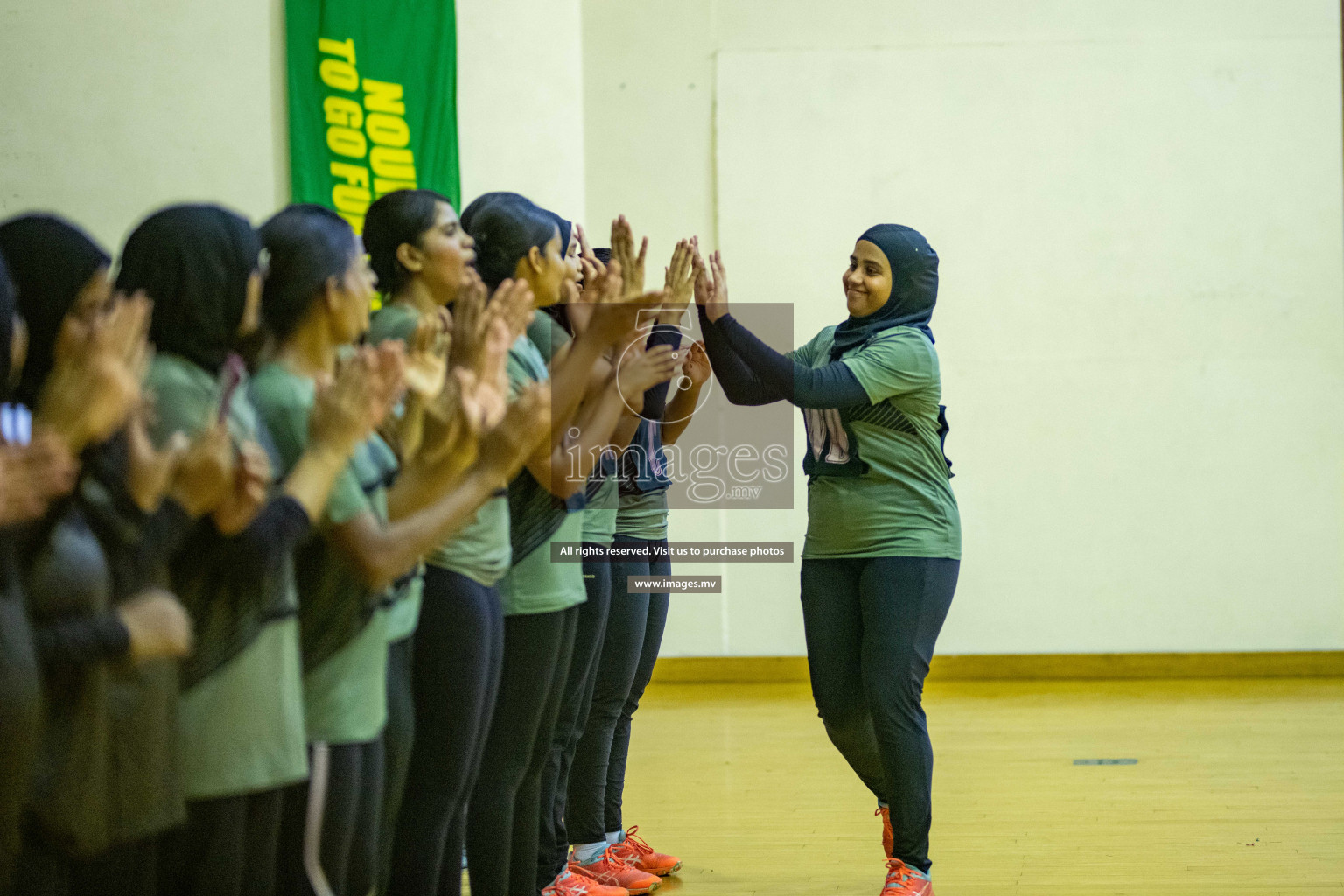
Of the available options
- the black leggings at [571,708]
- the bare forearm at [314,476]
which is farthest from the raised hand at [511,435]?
the black leggings at [571,708]

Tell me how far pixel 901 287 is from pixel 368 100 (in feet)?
8.46

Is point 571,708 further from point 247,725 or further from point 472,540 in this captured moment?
point 247,725

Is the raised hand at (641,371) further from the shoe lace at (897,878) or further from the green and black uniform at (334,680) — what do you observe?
the shoe lace at (897,878)

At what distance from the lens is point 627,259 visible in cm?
271

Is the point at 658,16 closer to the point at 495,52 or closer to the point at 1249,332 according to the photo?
the point at 495,52

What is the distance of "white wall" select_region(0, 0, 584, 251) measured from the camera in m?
4.27

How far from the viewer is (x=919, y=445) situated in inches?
120

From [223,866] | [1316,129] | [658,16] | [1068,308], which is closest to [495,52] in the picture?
[658,16]

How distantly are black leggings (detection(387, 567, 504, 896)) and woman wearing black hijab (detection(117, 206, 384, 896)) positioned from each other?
1.19 ft

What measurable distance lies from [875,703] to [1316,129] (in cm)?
455

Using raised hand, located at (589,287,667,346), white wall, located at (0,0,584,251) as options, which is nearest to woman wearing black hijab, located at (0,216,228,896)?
raised hand, located at (589,287,667,346)

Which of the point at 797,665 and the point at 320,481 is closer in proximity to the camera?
the point at 320,481

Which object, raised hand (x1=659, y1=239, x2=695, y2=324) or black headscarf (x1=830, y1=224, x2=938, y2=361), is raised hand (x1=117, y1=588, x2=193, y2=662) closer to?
raised hand (x1=659, y1=239, x2=695, y2=324)

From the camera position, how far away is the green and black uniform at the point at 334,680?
1.65 metres
